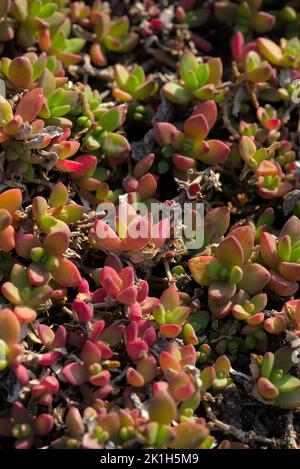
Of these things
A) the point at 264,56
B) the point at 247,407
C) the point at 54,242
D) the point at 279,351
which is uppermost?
the point at 264,56

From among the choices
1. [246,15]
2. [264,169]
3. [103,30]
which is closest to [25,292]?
[264,169]

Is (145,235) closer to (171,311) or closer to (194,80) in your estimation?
(171,311)

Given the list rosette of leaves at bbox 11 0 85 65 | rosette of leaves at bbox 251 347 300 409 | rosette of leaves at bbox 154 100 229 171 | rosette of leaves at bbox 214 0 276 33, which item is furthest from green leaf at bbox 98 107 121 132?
rosette of leaves at bbox 251 347 300 409

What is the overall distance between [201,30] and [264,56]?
0.50m

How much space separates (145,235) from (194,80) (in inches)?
32.1

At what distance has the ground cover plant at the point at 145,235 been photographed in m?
2.13

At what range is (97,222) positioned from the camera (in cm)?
238

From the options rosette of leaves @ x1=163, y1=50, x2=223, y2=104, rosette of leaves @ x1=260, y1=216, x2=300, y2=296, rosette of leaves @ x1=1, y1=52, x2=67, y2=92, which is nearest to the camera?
rosette of leaves @ x1=260, y1=216, x2=300, y2=296

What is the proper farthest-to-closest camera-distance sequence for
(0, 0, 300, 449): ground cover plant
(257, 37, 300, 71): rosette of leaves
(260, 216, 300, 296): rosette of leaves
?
(257, 37, 300, 71): rosette of leaves < (260, 216, 300, 296): rosette of leaves < (0, 0, 300, 449): ground cover plant

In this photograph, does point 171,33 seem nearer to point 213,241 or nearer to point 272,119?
point 272,119

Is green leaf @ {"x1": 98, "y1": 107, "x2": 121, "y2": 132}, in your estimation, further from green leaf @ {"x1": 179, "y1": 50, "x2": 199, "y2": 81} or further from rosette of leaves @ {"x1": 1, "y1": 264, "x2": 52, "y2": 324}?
rosette of leaves @ {"x1": 1, "y1": 264, "x2": 52, "y2": 324}

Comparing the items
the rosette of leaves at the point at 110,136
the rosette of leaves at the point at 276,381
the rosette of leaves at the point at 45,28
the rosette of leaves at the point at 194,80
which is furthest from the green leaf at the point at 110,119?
the rosette of leaves at the point at 276,381

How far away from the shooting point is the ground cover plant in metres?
2.13
